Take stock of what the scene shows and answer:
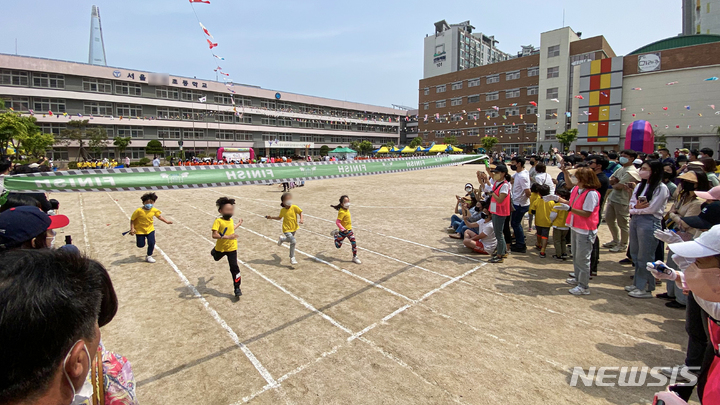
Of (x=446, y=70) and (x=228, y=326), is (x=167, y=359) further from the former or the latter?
(x=446, y=70)

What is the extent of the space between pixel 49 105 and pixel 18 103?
2.98 meters

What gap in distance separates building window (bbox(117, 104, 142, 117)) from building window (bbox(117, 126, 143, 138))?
2014mm

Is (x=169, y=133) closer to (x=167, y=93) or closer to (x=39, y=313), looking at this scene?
(x=167, y=93)

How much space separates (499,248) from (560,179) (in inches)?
162

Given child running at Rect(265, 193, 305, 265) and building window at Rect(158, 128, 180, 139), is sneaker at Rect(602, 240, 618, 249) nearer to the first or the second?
child running at Rect(265, 193, 305, 265)

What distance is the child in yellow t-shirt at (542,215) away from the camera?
26.7ft

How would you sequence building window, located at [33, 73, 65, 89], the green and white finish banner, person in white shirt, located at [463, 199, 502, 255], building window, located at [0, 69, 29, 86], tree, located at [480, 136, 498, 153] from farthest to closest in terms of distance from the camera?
1. tree, located at [480, 136, 498, 153]
2. building window, located at [33, 73, 65, 89]
3. building window, located at [0, 69, 29, 86]
4. person in white shirt, located at [463, 199, 502, 255]
5. the green and white finish banner

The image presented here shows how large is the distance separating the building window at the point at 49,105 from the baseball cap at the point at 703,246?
63.4m

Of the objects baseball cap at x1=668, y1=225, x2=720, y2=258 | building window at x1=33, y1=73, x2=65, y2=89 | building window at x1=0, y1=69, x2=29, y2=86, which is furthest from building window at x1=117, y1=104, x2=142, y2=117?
baseball cap at x1=668, y1=225, x2=720, y2=258

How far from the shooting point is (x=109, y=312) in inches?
60.9

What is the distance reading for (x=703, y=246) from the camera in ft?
6.08

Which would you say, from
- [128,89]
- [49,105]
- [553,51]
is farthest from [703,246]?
[553,51]

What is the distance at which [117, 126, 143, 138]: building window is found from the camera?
5084 cm

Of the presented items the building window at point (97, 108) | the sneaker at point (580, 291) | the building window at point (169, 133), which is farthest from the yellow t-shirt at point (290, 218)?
the building window at point (169, 133)
